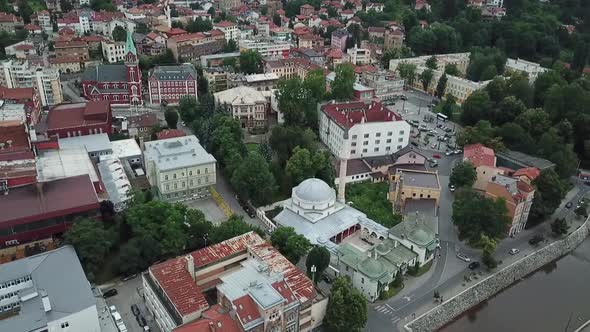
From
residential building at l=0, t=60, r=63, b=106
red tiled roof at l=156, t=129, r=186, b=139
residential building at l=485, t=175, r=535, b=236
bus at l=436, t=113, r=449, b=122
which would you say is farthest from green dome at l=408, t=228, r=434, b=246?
residential building at l=0, t=60, r=63, b=106

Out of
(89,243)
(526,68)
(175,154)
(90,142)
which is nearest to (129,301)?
(89,243)

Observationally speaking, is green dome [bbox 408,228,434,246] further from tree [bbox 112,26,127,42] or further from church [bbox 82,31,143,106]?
tree [bbox 112,26,127,42]

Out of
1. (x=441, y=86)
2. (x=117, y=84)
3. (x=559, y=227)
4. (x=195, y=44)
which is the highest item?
(x=195, y=44)

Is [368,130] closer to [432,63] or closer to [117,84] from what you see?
[432,63]

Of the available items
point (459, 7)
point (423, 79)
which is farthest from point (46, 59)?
point (459, 7)

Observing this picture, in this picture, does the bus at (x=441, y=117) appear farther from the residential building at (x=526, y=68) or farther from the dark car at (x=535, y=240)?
the dark car at (x=535, y=240)

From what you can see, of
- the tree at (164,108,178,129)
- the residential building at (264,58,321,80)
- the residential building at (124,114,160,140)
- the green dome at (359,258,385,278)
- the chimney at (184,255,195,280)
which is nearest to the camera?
the chimney at (184,255,195,280)

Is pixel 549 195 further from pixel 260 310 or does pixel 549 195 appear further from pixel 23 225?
pixel 23 225
